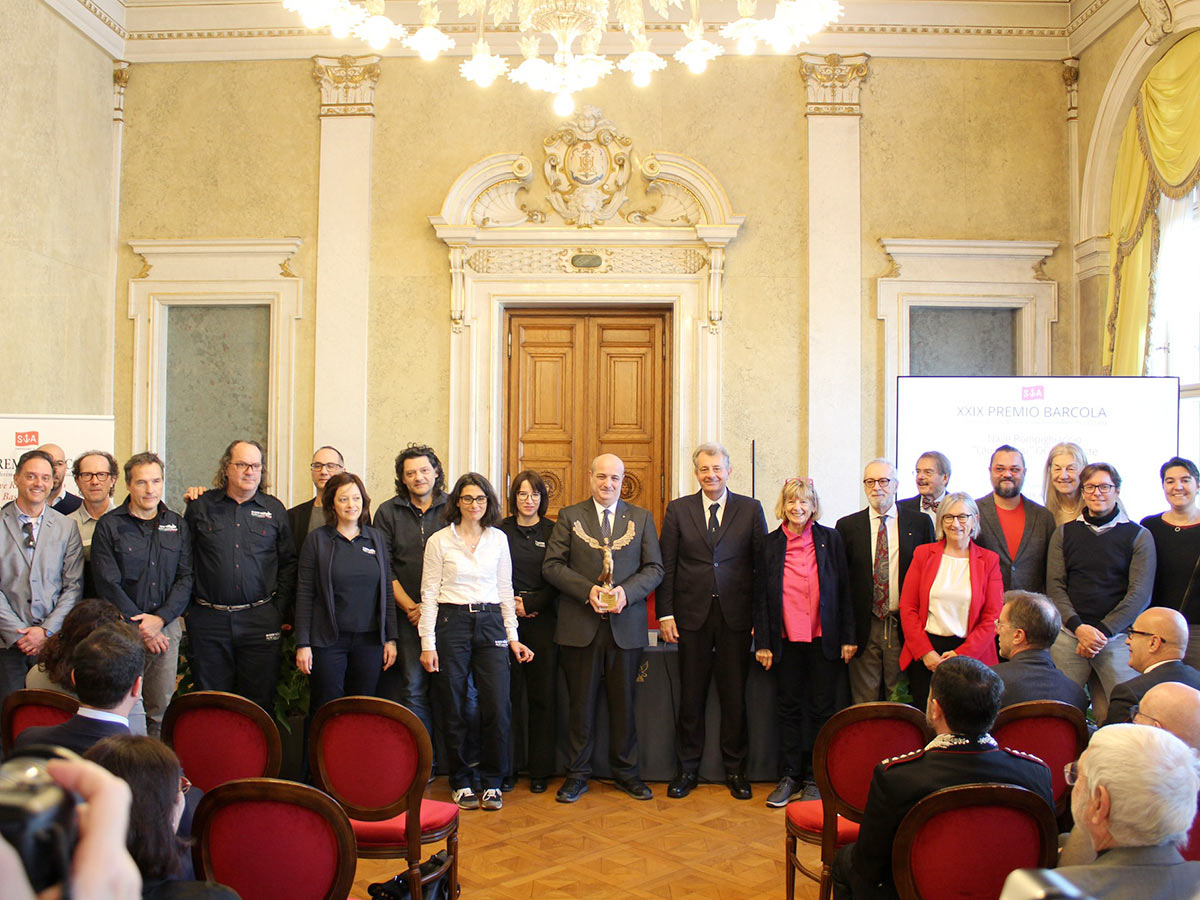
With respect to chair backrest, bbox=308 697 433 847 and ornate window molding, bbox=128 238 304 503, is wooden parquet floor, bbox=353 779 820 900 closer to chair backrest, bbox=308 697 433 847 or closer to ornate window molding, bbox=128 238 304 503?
chair backrest, bbox=308 697 433 847

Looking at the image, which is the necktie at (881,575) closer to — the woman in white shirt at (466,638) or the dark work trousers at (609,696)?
the dark work trousers at (609,696)

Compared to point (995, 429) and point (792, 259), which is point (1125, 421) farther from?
point (792, 259)

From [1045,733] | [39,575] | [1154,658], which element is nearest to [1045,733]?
[1045,733]

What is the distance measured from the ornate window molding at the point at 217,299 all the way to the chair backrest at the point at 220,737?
4.30m

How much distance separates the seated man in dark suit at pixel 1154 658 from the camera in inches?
116

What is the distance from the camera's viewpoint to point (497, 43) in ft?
23.0

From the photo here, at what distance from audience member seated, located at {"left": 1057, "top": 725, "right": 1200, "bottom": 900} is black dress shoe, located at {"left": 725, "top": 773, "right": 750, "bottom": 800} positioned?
2887 millimetres

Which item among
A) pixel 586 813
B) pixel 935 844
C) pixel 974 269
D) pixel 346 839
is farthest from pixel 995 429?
pixel 346 839

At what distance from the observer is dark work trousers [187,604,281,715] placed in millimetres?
4297

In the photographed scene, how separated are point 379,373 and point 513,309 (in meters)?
1.07

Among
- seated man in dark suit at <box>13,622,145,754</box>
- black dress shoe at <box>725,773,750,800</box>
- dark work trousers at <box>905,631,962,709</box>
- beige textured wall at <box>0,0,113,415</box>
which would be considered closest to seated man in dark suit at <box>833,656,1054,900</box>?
seated man in dark suit at <box>13,622,145,754</box>

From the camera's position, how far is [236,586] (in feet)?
14.2

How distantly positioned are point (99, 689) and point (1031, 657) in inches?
105

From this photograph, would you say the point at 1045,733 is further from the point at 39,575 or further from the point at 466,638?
the point at 39,575
